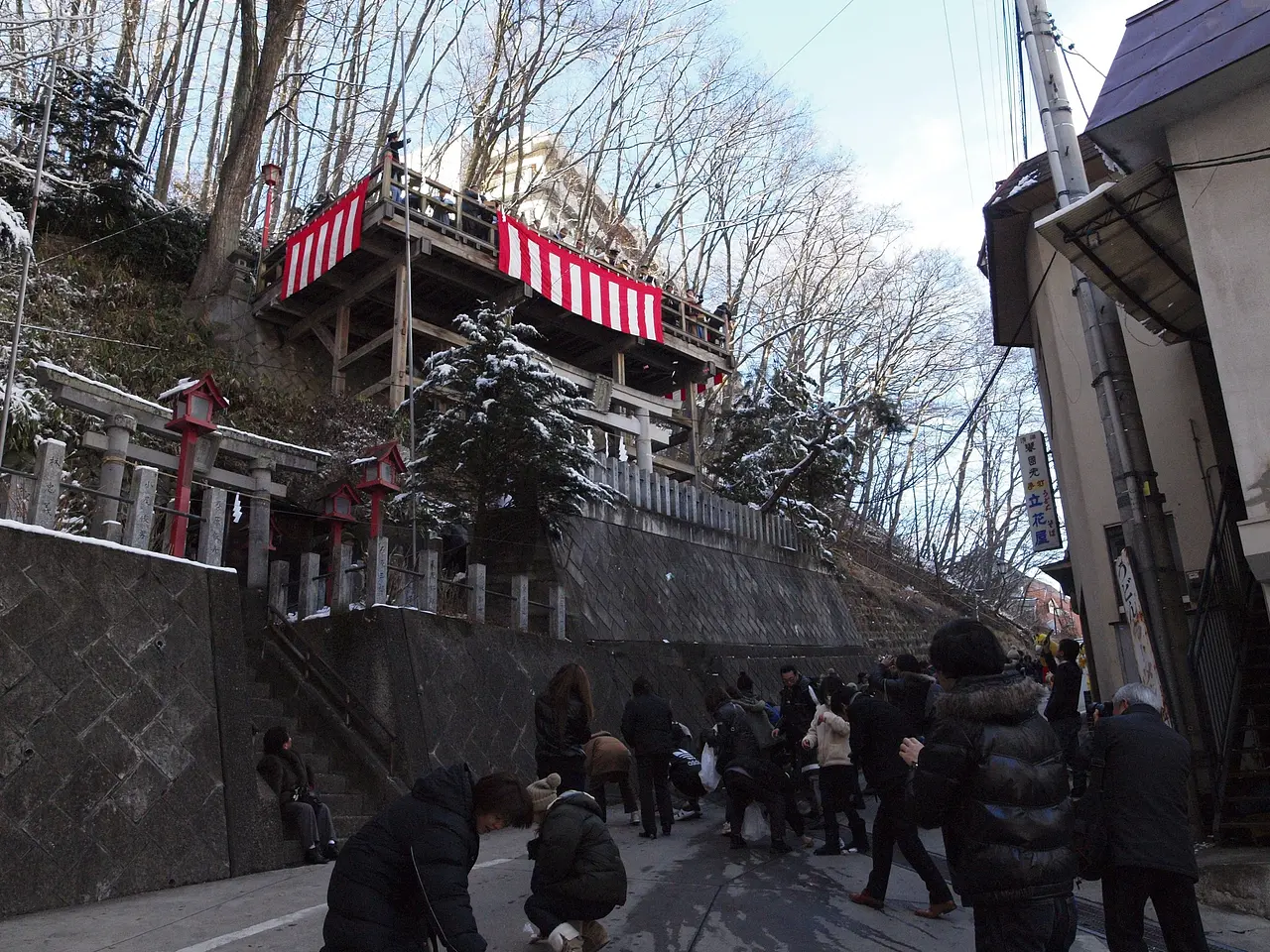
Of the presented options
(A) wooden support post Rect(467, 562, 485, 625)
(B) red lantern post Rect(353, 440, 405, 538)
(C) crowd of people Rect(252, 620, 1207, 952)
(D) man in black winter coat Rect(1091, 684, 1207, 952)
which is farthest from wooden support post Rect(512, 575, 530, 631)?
(D) man in black winter coat Rect(1091, 684, 1207, 952)

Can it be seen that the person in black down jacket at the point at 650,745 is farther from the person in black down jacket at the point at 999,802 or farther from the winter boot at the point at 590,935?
the person in black down jacket at the point at 999,802

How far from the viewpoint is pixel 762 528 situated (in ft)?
69.2

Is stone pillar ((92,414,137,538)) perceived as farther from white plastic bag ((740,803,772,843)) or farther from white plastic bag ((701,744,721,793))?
white plastic bag ((740,803,772,843))

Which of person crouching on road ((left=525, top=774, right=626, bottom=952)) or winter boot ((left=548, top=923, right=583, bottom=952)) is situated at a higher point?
person crouching on road ((left=525, top=774, right=626, bottom=952))

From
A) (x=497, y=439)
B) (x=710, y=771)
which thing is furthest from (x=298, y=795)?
(x=497, y=439)

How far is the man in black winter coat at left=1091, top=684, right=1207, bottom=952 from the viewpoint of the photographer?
380cm

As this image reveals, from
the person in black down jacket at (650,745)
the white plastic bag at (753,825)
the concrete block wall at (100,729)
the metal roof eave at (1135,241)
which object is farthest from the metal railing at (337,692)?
the metal roof eave at (1135,241)

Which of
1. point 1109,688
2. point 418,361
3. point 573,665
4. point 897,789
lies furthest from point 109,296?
point 1109,688

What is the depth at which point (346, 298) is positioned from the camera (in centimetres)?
1780

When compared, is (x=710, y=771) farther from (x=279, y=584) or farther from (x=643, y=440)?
(x=643, y=440)

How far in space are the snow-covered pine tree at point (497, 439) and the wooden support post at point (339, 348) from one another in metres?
4.73

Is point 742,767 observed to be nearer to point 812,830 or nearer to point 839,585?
point 812,830

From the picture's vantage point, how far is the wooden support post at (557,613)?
496 inches

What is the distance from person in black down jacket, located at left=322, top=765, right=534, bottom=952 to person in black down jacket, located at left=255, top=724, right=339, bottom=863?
4.78 meters
